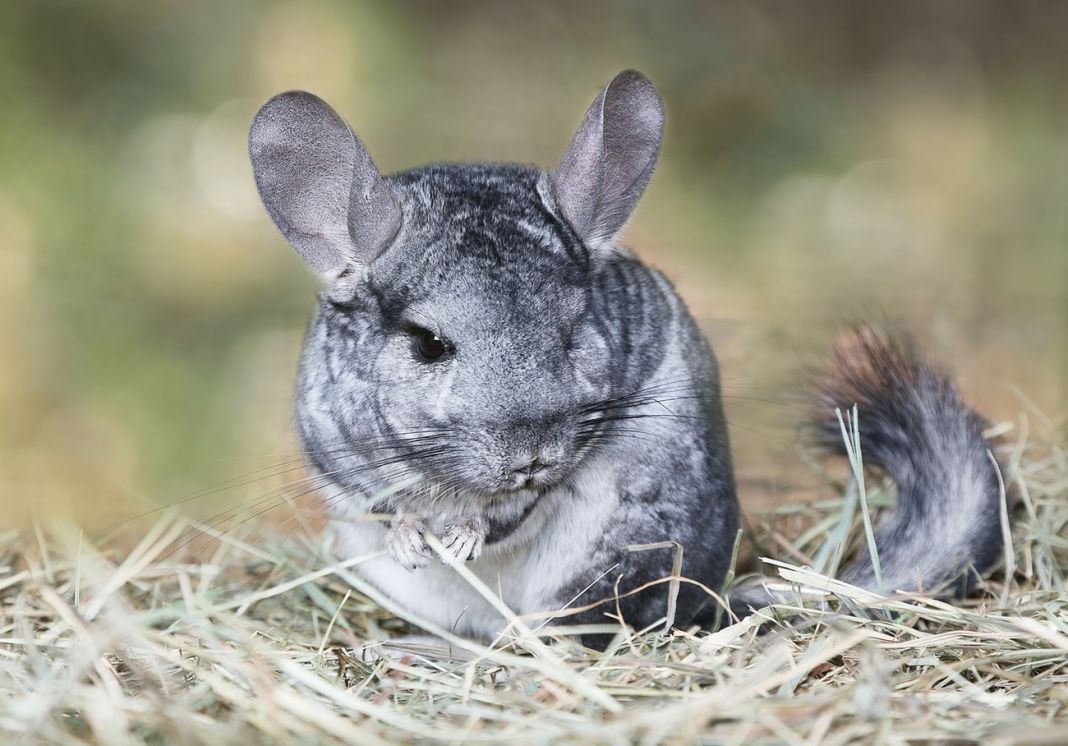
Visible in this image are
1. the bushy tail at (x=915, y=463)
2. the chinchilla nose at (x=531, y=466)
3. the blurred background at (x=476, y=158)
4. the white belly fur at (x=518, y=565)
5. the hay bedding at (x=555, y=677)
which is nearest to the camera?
the hay bedding at (x=555, y=677)

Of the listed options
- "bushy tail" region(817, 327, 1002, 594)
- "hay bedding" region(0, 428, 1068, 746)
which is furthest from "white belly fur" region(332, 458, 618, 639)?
"bushy tail" region(817, 327, 1002, 594)

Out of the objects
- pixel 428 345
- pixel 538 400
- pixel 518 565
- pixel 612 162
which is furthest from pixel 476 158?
pixel 538 400

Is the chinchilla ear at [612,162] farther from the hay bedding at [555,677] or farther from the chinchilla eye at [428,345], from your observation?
the hay bedding at [555,677]

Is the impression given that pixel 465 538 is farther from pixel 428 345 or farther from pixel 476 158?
pixel 476 158

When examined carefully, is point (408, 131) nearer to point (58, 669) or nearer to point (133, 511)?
point (133, 511)

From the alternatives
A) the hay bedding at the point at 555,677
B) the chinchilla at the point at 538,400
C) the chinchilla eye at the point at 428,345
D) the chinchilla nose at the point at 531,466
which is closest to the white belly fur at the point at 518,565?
the chinchilla at the point at 538,400

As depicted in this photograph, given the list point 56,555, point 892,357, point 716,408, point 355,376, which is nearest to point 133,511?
point 56,555

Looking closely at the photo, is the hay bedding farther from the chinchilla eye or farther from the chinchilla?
the chinchilla eye
